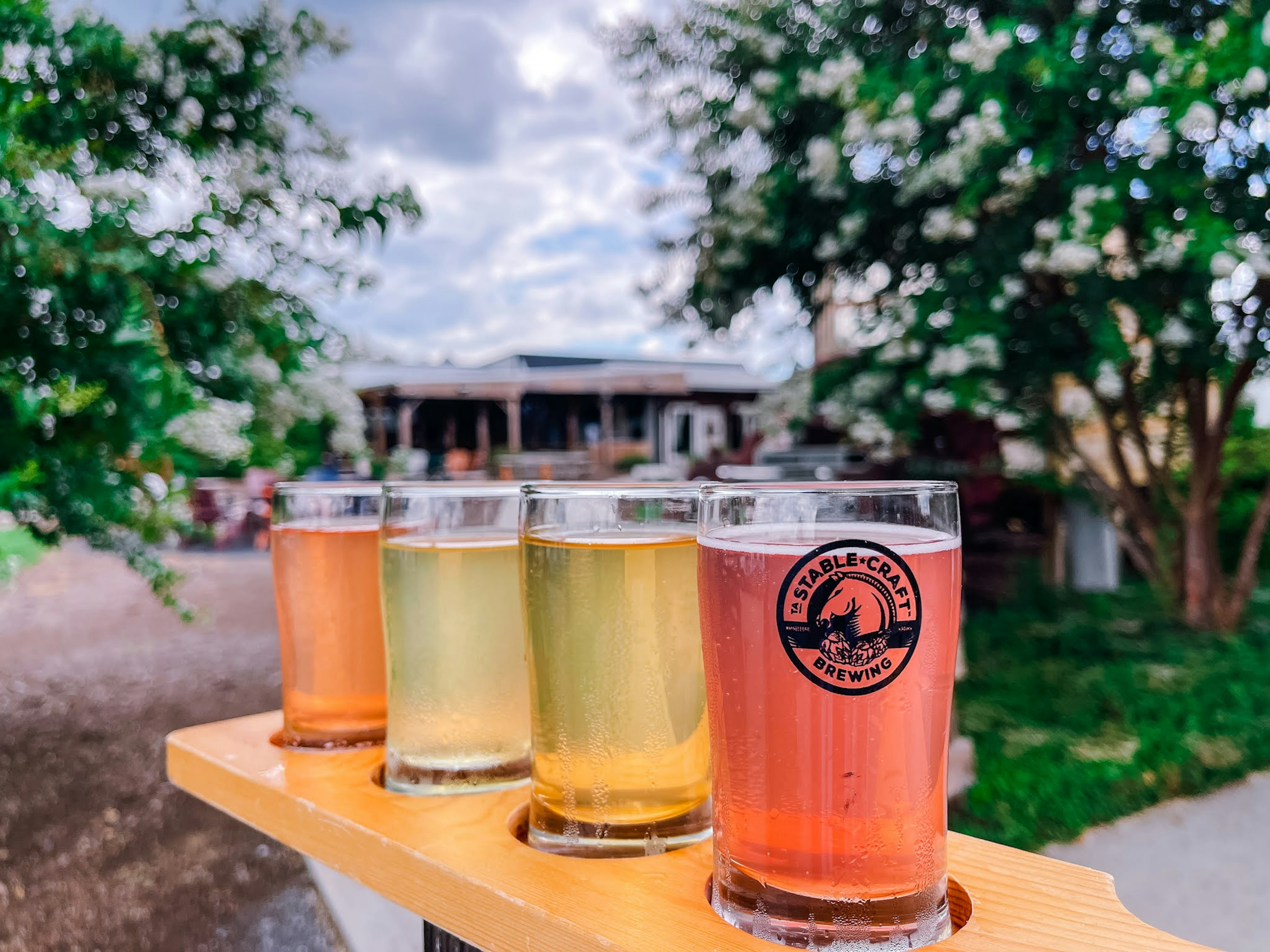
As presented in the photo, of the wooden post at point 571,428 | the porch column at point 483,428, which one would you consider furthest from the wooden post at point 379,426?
the wooden post at point 571,428

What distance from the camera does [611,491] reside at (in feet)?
2.01

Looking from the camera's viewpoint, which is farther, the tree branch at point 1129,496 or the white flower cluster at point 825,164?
the tree branch at point 1129,496

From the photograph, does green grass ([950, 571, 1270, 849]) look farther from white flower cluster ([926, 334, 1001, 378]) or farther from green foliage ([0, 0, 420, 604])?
green foliage ([0, 0, 420, 604])

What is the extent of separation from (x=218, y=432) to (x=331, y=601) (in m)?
2.48

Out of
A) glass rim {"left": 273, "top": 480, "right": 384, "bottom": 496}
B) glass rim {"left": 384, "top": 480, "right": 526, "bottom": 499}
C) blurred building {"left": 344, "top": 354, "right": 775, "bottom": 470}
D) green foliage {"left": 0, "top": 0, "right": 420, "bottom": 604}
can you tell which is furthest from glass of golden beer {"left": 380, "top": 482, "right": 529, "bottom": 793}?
blurred building {"left": 344, "top": 354, "right": 775, "bottom": 470}

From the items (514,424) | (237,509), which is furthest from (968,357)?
(514,424)

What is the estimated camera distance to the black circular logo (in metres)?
0.49

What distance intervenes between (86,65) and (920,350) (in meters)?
3.18

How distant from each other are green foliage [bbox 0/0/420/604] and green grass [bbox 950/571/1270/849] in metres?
2.33

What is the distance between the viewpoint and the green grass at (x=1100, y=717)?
2.89 metres

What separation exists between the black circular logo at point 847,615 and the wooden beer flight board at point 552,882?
0.53 ft

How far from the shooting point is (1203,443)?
14.8ft

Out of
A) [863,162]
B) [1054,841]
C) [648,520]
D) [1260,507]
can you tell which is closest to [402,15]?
[863,162]

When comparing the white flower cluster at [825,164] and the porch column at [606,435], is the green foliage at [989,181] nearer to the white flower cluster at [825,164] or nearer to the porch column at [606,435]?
the white flower cluster at [825,164]
